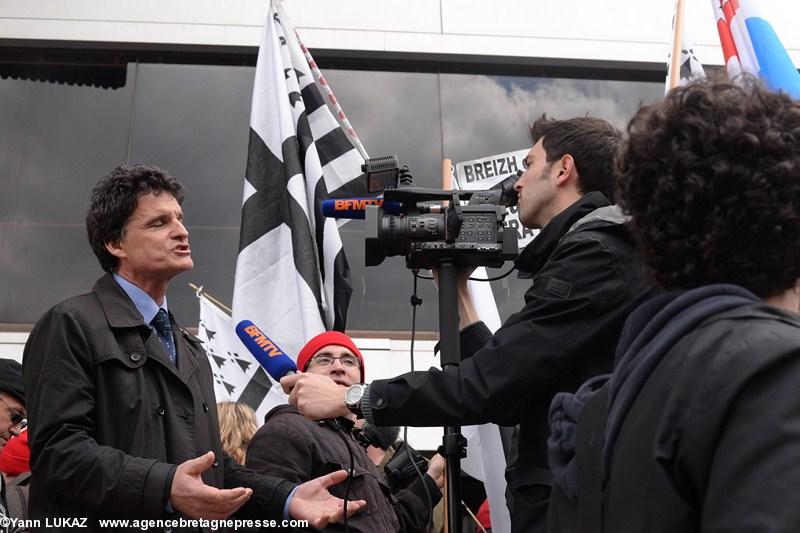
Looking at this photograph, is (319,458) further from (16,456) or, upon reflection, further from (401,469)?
(16,456)

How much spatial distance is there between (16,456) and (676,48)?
11.3 feet

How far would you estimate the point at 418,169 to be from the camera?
26.1 feet

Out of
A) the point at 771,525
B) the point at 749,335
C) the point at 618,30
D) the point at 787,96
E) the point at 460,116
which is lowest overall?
the point at 771,525

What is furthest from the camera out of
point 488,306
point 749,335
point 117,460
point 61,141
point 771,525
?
point 61,141

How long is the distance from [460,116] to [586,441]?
275 inches

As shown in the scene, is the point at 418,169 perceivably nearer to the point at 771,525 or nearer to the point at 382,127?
the point at 382,127

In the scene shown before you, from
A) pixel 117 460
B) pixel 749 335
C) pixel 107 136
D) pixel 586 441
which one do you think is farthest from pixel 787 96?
pixel 107 136

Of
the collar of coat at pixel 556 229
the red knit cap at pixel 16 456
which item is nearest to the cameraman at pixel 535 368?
the collar of coat at pixel 556 229

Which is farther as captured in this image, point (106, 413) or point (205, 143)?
point (205, 143)

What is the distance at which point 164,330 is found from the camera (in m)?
2.94

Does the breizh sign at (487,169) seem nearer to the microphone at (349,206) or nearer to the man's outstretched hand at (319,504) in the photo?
the microphone at (349,206)

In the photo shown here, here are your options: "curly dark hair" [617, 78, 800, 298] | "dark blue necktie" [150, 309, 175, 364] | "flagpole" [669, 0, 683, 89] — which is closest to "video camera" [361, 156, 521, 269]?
"dark blue necktie" [150, 309, 175, 364]

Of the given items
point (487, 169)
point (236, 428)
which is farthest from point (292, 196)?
point (236, 428)

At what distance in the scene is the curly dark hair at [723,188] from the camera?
1287 mm
